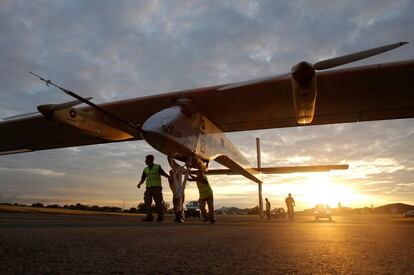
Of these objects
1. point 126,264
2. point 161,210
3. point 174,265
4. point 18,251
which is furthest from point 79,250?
point 161,210

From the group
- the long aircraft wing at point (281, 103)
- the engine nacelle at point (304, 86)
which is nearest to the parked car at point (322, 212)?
the long aircraft wing at point (281, 103)

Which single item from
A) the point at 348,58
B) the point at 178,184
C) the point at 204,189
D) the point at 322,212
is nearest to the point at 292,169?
the point at 204,189

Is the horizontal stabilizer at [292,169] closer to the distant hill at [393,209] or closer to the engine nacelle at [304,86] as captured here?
the engine nacelle at [304,86]

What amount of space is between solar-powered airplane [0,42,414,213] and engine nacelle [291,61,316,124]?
0.07 ft

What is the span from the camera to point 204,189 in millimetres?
10531

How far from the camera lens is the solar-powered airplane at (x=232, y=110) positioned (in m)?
8.88

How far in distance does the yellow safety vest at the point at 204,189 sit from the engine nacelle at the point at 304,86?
12.2 feet

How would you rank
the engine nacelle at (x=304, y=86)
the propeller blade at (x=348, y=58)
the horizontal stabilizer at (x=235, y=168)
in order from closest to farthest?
the propeller blade at (x=348, y=58) < the engine nacelle at (x=304, y=86) < the horizontal stabilizer at (x=235, y=168)

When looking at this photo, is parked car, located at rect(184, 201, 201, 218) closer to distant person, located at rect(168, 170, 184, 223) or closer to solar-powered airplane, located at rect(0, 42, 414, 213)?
solar-powered airplane, located at rect(0, 42, 414, 213)

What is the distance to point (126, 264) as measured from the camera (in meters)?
1.97

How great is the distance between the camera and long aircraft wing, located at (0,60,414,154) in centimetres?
995

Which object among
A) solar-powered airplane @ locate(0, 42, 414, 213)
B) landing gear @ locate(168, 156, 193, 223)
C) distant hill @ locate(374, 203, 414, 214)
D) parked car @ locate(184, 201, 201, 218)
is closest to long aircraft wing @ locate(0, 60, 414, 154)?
solar-powered airplane @ locate(0, 42, 414, 213)

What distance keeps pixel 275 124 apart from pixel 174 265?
12.5 metres

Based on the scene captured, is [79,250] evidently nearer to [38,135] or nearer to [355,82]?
[355,82]
